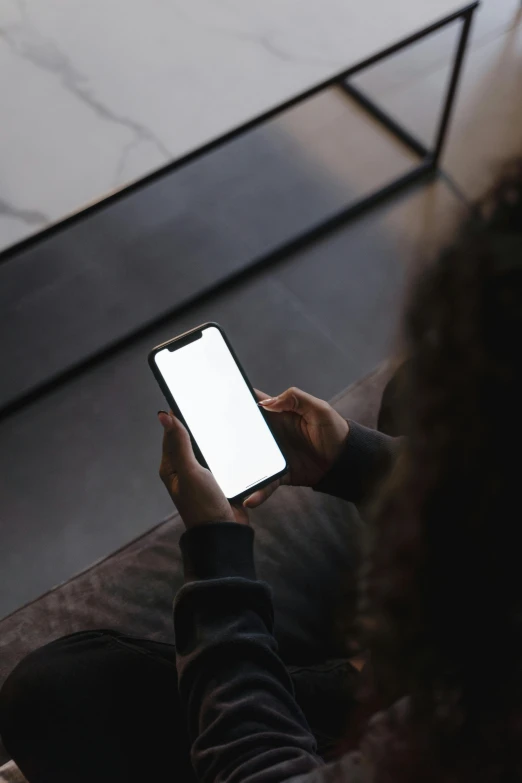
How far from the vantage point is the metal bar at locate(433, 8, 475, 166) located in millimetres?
1268

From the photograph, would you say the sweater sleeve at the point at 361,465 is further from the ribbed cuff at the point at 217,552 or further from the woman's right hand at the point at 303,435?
the ribbed cuff at the point at 217,552

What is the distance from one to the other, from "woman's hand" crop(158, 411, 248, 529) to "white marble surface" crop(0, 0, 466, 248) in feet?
1.27

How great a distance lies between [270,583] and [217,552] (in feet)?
0.63

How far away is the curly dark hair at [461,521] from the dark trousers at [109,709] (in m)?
0.31

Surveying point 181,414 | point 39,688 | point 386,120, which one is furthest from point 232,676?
point 386,120

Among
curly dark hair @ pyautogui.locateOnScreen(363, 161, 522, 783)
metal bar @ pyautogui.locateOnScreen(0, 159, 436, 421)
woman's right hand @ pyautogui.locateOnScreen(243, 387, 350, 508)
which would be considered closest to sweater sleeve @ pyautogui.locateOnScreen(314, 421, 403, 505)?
woman's right hand @ pyautogui.locateOnScreen(243, 387, 350, 508)

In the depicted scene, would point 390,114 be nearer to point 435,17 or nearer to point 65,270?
point 435,17

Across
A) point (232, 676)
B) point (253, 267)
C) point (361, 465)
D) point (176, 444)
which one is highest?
point (253, 267)

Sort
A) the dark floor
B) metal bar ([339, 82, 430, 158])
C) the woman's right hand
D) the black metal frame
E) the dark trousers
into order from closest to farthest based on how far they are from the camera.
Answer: the dark trousers → the woman's right hand → the black metal frame → the dark floor → metal bar ([339, 82, 430, 158])

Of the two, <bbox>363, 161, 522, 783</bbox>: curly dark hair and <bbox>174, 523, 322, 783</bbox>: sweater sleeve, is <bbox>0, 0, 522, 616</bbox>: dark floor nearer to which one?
<bbox>174, 523, 322, 783</bbox>: sweater sleeve

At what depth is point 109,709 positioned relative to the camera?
704 millimetres

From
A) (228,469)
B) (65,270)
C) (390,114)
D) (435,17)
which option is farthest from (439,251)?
(390,114)

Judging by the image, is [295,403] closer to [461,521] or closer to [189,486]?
[189,486]

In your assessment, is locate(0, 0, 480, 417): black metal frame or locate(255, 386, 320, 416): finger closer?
locate(255, 386, 320, 416): finger
